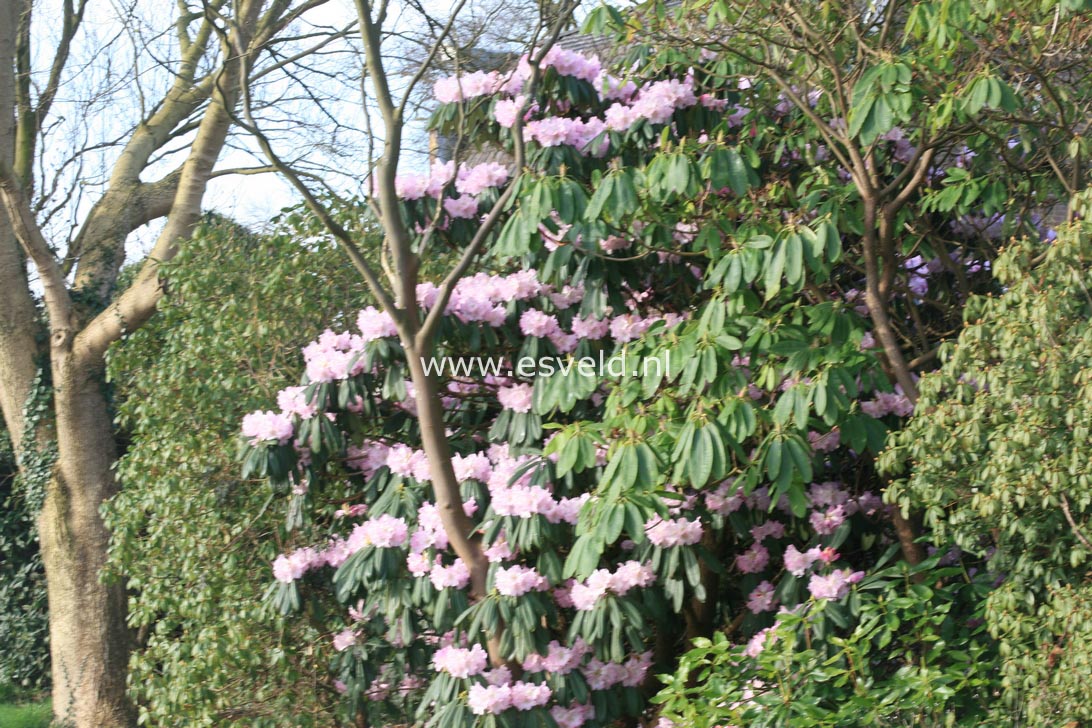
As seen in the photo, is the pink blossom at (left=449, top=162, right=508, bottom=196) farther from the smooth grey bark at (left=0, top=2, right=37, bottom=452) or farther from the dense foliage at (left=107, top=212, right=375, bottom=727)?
the smooth grey bark at (left=0, top=2, right=37, bottom=452)

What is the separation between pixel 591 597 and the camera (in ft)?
14.2

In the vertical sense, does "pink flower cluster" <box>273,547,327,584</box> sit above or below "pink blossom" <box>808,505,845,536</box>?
above

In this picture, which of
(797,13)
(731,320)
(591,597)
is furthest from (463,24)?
(591,597)

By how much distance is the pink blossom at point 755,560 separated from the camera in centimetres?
472

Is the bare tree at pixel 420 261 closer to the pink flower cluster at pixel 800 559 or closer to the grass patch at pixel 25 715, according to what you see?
the pink flower cluster at pixel 800 559

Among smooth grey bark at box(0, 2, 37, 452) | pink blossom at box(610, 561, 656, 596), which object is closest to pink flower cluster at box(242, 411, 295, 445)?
pink blossom at box(610, 561, 656, 596)

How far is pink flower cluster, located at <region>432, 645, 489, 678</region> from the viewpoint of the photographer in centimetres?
446

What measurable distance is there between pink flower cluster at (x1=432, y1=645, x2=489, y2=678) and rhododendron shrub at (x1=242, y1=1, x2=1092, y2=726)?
0.04 feet

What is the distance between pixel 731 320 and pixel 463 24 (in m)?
3.43

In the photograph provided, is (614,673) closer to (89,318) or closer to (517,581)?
(517,581)

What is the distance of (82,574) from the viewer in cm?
779

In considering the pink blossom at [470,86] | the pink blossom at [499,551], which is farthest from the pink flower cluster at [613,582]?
the pink blossom at [470,86]

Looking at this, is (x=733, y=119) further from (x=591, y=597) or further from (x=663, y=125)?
(x=591, y=597)

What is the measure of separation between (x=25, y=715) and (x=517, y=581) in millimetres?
5713
